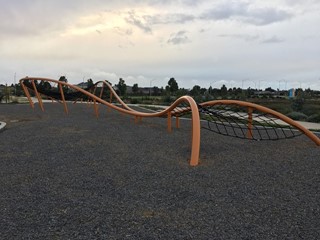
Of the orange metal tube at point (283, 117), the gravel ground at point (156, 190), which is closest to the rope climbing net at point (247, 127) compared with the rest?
the orange metal tube at point (283, 117)

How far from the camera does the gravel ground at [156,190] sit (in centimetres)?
369

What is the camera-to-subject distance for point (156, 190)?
4.98 meters

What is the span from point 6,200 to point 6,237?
1.20m

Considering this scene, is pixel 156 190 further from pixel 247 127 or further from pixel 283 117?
pixel 247 127

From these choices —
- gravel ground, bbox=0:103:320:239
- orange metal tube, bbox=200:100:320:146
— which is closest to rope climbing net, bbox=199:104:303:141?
orange metal tube, bbox=200:100:320:146

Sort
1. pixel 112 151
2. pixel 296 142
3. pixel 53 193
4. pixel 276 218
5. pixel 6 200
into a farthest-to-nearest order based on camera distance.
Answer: pixel 296 142 < pixel 112 151 < pixel 53 193 < pixel 6 200 < pixel 276 218

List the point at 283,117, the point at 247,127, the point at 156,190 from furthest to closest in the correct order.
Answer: the point at 247,127, the point at 283,117, the point at 156,190

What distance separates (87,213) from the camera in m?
4.09

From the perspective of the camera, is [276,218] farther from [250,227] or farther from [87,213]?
[87,213]

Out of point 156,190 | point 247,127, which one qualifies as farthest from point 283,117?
point 156,190

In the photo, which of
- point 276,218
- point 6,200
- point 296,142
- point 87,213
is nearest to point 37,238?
point 87,213

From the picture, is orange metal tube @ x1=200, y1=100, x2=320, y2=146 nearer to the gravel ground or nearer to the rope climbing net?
the rope climbing net

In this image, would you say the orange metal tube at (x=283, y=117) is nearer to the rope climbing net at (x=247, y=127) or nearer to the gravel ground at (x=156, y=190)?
the rope climbing net at (x=247, y=127)

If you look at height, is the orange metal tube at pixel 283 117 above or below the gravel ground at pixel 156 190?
above
